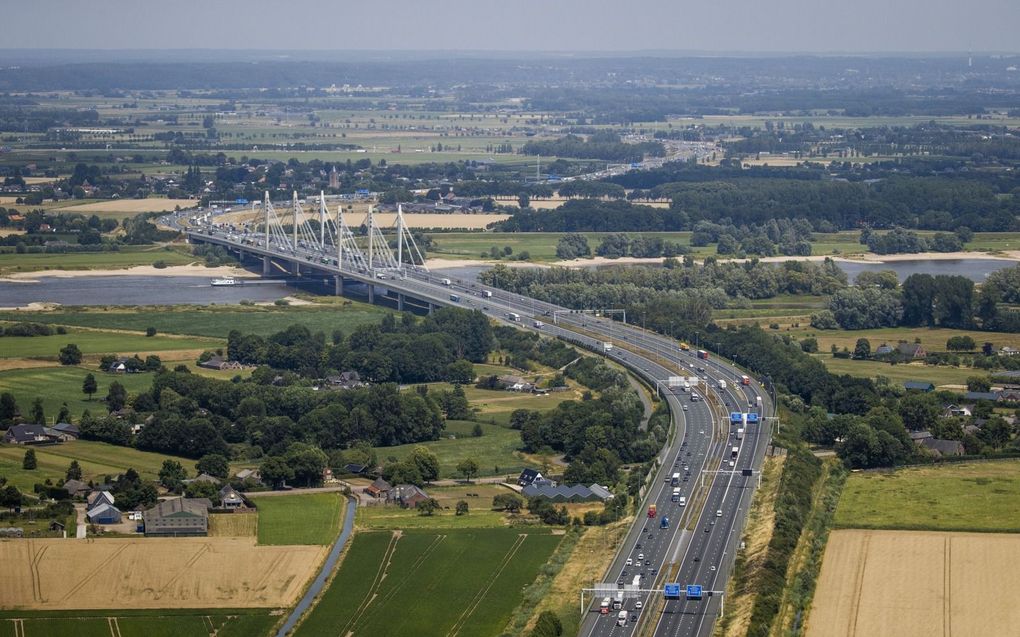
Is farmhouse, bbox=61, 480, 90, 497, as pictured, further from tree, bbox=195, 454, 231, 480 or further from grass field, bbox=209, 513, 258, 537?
Result: grass field, bbox=209, 513, 258, 537

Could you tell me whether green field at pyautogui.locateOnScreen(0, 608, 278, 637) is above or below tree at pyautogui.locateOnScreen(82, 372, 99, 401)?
above

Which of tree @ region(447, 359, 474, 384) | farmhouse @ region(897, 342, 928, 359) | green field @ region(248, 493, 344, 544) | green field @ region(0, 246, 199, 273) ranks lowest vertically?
green field @ region(0, 246, 199, 273)

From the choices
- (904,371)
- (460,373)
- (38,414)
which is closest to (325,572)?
(38,414)

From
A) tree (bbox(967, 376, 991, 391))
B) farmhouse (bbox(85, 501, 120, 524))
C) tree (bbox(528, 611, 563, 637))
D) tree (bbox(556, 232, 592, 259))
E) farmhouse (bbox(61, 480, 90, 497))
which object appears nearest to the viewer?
tree (bbox(528, 611, 563, 637))

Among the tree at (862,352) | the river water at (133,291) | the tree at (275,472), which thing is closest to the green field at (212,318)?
the river water at (133,291)

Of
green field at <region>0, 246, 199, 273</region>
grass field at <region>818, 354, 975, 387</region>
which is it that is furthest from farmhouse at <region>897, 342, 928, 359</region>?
green field at <region>0, 246, 199, 273</region>

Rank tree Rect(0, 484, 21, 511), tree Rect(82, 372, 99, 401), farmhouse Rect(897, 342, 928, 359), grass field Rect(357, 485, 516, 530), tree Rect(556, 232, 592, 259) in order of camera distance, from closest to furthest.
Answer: grass field Rect(357, 485, 516, 530), tree Rect(0, 484, 21, 511), tree Rect(82, 372, 99, 401), farmhouse Rect(897, 342, 928, 359), tree Rect(556, 232, 592, 259)

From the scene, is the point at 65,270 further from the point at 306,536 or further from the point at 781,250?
the point at 306,536

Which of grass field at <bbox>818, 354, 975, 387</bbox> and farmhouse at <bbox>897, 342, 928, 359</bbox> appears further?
farmhouse at <bbox>897, 342, 928, 359</bbox>
